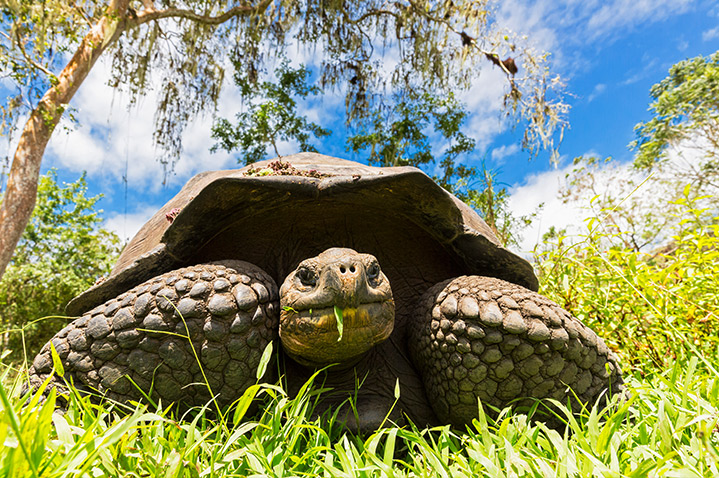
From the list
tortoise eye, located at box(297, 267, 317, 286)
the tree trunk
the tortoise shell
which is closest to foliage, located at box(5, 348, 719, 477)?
tortoise eye, located at box(297, 267, 317, 286)

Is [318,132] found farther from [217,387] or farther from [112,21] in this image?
[217,387]

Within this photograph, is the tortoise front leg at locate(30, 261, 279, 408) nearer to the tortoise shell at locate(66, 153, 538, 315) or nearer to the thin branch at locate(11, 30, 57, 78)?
the tortoise shell at locate(66, 153, 538, 315)

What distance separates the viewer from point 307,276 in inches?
65.7

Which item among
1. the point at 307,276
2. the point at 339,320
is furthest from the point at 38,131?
the point at 339,320

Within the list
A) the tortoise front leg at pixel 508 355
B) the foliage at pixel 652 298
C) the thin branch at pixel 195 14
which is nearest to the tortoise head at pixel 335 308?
the tortoise front leg at pixel 508 355

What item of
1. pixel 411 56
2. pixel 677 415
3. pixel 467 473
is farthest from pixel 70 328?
pixel 411 56

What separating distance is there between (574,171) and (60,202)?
1196 cm

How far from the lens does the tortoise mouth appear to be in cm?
154

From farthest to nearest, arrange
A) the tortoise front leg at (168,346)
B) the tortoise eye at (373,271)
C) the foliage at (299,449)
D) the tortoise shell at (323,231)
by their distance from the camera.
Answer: the tortoise shell at (323,231)
the tortoise eye at (373,271)
the tortoise front leg at (168,346)
the foliage at (299,449)

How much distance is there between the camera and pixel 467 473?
45.1 inches

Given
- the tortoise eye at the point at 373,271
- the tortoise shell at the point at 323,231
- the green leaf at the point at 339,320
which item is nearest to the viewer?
the green leaf at the point at 339,320

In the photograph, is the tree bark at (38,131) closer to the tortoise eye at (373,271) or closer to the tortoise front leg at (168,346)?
the tortoise front leg at (168,346)

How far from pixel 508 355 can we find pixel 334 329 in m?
0.76

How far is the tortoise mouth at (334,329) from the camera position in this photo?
5.04 ft
